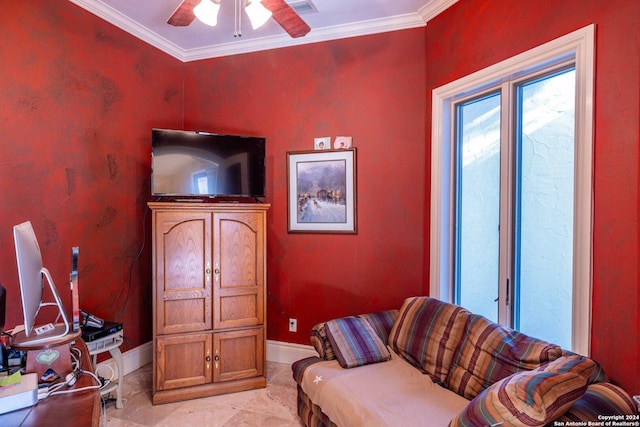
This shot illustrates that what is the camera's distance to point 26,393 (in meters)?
1.20

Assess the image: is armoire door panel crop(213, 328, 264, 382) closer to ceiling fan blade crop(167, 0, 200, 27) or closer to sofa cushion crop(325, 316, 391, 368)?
sofa cushion crop(325, 316, 391, 368)

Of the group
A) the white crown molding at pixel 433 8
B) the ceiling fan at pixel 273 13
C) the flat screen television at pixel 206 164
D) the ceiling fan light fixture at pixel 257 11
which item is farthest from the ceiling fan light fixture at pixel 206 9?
the white crown molding at pixel 433 8

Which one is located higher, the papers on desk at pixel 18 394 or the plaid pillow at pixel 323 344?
the papers on desk at pixel 18 394

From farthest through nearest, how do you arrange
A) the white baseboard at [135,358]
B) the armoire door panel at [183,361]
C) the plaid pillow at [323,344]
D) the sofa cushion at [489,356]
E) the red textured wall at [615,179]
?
the white baseboard at [135,358] → the armoire door panel at [183,361] → the plaid pillow at [323,344] → the sofa cushion at [489,356] → the red textured wall at [615,179]

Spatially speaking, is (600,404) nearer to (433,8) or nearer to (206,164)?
(433,8)

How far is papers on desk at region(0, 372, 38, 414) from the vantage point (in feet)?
3.81

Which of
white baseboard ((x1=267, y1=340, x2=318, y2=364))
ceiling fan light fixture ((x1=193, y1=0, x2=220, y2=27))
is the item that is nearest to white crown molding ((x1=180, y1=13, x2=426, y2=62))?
ceiling fan light fixture ((x1=193, y1=0, x2=220, y2=27))

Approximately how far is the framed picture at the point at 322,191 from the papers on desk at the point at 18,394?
7.55 ft

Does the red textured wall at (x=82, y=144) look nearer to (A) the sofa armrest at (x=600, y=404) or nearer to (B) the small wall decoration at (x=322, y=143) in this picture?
(B) the small wall decoration at (x=322, y=143)

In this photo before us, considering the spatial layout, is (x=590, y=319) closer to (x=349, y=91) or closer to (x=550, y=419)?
(x=550, y=419)

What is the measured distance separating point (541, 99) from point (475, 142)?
57cm

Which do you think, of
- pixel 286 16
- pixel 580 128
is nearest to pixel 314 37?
pixel 286 16

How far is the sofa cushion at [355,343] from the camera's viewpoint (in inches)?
90.9

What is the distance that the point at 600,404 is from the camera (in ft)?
4.58
